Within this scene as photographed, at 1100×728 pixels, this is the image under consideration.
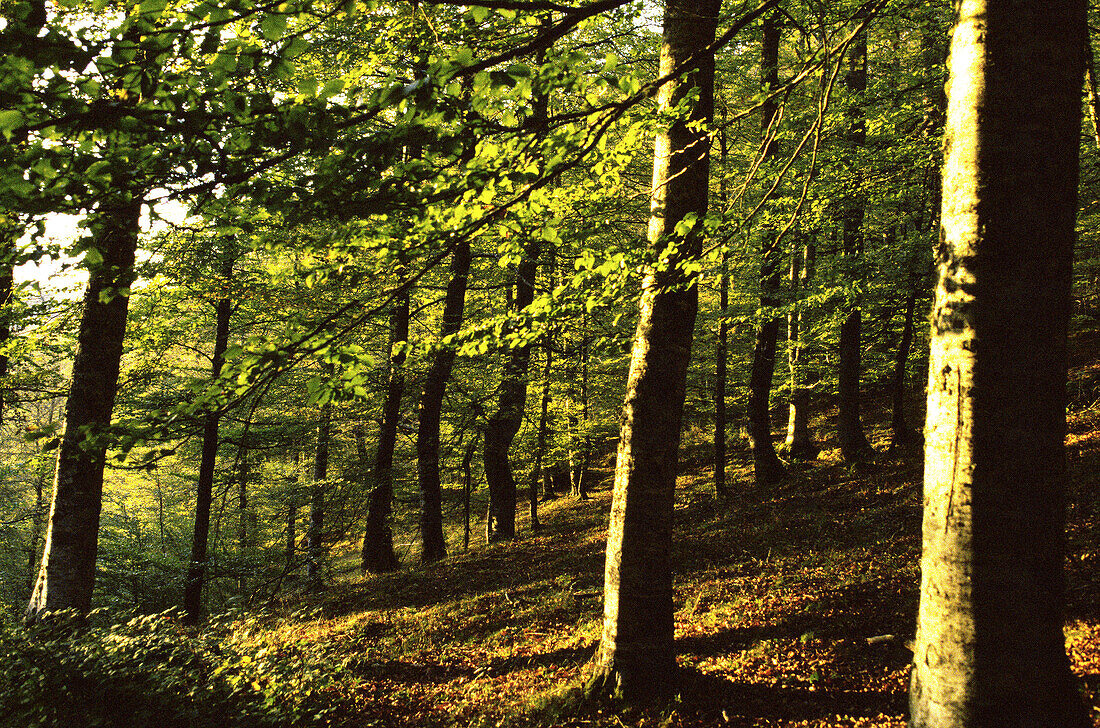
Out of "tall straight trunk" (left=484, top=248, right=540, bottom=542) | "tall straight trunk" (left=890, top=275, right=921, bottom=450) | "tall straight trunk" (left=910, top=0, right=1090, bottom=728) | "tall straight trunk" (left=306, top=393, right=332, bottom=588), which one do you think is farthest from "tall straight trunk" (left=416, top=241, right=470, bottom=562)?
"tall straight trunk" (left=910, top=0, right=1090, bottom=728)

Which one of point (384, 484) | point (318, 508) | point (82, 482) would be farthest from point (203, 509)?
point (82, 482)

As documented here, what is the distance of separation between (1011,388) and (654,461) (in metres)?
3.22

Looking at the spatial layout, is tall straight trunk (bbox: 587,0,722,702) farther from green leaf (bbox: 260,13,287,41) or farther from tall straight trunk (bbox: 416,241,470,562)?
tall straight trunk (bbox: 416,241,470,562)

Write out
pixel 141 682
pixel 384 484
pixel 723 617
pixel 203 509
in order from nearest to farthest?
pixel 141 682 → pixel 723 617 → pixel 203 509 → pixel 384 484

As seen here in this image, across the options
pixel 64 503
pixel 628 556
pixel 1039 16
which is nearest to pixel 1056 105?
pixel 1039 16

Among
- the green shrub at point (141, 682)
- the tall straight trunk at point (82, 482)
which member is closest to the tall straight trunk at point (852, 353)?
the green shrub at point (141, 682)

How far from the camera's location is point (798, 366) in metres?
15.1

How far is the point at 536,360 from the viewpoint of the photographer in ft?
63.4

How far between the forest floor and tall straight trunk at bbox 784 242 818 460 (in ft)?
5.42

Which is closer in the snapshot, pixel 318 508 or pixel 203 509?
pixel 203 509

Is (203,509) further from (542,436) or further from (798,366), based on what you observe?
(798,366)

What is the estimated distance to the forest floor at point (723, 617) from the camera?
5.18m

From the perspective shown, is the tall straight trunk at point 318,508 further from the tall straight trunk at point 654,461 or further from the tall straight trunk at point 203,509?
the tall straight trunk at point 654,461

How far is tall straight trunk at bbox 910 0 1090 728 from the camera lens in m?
2.19
